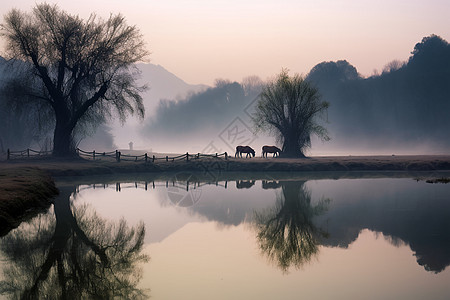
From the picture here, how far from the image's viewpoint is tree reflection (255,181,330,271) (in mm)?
11227

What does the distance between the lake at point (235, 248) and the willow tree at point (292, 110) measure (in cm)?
2474

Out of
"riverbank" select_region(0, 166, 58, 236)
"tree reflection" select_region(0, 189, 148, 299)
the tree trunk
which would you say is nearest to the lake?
"tree reflection" select_region(0, 189, 148, 299)

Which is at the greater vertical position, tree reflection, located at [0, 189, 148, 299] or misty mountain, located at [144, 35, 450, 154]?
misty mountain, located at [144, 35, 450, 154]

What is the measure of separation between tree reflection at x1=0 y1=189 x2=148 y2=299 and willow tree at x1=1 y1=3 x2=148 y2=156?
2596 centimetres

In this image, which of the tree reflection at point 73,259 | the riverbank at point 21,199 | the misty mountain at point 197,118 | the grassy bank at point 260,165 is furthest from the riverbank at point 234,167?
the misty mountain at point 197,118

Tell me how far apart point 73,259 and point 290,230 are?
6.52 m

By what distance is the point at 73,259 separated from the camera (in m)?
11.0

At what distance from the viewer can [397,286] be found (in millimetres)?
8797

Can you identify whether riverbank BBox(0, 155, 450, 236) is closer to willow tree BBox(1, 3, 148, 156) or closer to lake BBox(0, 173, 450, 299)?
willow tree BBox(1, 3, 148, 156)

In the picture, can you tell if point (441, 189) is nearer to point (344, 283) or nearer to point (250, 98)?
point (344, 283)

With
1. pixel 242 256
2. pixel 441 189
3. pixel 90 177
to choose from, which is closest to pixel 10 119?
pixel 90 177

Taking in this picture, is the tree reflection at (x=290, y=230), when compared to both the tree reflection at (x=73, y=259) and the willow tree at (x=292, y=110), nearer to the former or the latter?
the tree reflection at (x=73, y=259)

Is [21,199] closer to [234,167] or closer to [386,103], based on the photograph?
[234,167]

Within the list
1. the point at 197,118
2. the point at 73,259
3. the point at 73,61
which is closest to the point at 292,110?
the point at 73,61
